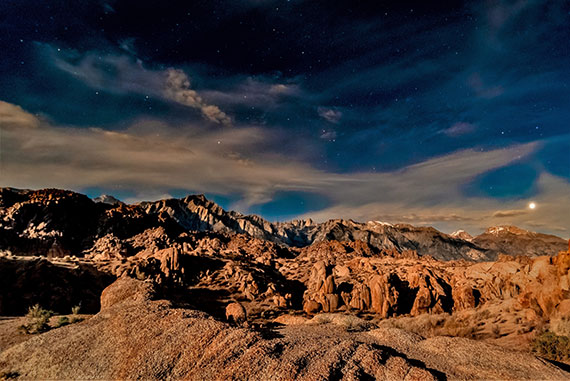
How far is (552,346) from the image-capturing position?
16.7 meters

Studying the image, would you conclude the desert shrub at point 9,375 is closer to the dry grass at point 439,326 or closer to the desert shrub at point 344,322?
the desert shrub at point 344,322

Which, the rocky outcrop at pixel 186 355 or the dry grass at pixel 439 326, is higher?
the rocky outcrop at pixel 186 355

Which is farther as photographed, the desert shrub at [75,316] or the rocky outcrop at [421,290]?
the rocky outcrop at [421,290]

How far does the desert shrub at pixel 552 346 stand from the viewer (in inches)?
627

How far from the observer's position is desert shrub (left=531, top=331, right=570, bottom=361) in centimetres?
1593

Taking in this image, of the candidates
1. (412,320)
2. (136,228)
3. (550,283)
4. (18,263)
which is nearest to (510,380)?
(412,320)

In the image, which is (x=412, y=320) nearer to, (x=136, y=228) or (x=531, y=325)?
(x=531, y=325)

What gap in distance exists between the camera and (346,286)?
169 ft

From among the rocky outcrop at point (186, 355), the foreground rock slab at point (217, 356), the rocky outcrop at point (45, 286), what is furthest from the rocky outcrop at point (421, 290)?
the rocky outcrop at point (186, 355)

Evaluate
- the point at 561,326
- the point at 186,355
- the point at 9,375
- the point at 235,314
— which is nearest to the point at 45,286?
the point at 235,314

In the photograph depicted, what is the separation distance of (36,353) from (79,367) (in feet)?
9.38

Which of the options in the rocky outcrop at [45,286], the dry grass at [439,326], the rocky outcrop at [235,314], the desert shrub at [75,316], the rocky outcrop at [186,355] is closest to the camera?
the rocky outcrop at [186,355]

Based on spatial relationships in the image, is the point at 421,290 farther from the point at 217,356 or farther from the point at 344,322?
the point at 217,356

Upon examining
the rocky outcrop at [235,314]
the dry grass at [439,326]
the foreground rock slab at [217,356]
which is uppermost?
the foreground rock slab at [217,356]
